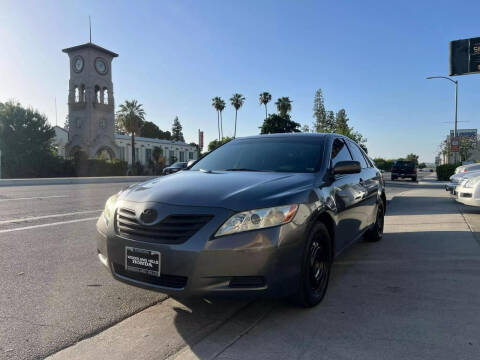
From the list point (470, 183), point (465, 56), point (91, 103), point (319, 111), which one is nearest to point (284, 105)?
point (319, 111)

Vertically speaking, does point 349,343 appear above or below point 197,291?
below

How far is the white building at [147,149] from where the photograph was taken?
57144 mm

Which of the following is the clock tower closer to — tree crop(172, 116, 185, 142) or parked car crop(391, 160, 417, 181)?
parked car crop(391, 160, 417, 181)

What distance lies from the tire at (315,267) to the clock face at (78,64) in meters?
54.1

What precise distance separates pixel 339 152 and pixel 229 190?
6.74ft

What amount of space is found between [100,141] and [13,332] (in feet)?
168

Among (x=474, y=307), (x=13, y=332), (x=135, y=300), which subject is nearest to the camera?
(x=13, y=332)

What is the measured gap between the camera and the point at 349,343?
2727 mm

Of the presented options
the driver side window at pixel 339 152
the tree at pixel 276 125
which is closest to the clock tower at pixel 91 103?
the tree at pixel 276 125

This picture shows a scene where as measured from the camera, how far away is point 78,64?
51.4 m

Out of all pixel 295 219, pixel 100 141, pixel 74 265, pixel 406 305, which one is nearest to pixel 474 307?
pixel 406 305

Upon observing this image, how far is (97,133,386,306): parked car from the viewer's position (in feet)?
8.97

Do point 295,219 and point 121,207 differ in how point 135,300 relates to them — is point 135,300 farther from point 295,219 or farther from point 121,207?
point 295,219

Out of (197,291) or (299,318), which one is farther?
(299,318)
